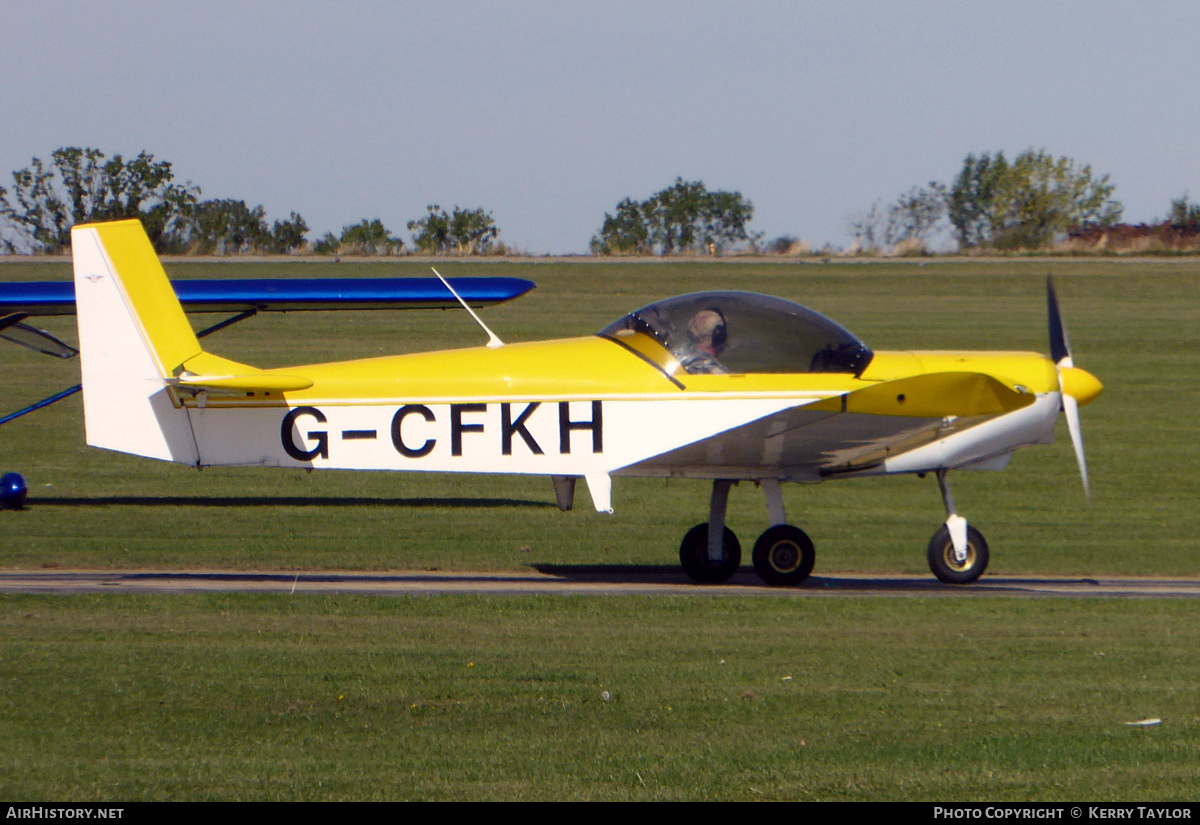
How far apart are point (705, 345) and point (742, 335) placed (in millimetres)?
300

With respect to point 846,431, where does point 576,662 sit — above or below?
below

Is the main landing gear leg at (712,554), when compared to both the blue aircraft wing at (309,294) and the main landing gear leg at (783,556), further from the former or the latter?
the blue aircraft wing at (309,294)

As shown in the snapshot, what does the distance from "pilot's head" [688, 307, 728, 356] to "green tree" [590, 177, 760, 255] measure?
48.7 meters

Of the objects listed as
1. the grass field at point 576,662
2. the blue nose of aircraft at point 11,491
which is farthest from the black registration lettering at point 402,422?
the blue nose of aircraft at point 11,491

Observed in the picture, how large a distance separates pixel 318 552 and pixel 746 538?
14.8 feet

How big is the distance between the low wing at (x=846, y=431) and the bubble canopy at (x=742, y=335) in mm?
401

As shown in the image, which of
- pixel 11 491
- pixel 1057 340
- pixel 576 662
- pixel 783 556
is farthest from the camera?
pixel 11 491

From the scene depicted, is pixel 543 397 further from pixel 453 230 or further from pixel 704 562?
pixel 453 230

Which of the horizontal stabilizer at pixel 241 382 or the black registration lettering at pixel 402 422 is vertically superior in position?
the horizontal stabilizer at pixel 241 382

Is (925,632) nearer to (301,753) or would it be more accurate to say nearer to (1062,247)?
(301,753)

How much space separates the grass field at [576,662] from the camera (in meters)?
5.57

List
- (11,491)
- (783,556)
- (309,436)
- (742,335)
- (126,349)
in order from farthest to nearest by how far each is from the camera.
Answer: (11,491), (783,556), (742,335), (126,349), (309,436)

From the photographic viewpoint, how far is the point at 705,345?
10.6 m

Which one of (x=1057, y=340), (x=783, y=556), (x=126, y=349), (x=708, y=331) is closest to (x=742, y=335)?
(x=708, y=331)
